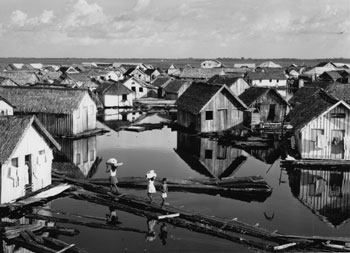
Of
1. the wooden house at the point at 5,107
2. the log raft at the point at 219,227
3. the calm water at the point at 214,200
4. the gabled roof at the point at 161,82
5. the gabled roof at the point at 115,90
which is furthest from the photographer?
the gabled roof at the point at 161,82

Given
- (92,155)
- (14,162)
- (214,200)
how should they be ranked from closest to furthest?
1. (14,162)
2. (214,200)
3. (92,155)

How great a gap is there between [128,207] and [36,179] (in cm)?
472

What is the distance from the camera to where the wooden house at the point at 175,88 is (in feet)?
240

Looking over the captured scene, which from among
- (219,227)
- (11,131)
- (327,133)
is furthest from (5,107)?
(219,227)

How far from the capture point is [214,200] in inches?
927

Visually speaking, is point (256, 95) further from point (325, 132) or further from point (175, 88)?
point (175, 88)

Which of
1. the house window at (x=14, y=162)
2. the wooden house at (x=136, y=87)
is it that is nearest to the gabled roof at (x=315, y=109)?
the house window at (x=14, y=162)

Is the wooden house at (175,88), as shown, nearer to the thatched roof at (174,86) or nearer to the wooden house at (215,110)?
the thatched roof at (174,86)

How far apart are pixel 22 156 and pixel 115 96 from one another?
46936 millimetres

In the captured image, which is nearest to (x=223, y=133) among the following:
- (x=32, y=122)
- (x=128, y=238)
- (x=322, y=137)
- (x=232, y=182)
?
(x=322, y=137)

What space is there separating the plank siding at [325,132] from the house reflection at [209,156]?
4.31 meters

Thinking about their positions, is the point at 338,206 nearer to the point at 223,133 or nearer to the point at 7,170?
the point at 7,170

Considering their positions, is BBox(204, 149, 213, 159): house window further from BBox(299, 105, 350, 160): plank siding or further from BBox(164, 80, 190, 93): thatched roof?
BBox(164, 80, 190, 93): thatched roof

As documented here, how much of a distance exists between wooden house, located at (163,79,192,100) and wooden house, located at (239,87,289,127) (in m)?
25.7
